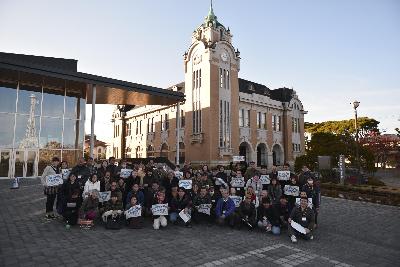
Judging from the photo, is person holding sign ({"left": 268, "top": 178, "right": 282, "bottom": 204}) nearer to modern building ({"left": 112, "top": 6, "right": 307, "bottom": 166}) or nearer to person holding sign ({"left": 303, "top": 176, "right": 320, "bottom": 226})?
person holding sign ({"left": 303, "top": 176, "right": 320, "bottom": 226})

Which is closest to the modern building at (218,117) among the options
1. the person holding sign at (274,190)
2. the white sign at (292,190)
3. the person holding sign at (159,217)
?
the person holding sign at (274,190)

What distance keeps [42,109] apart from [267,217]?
22.5m

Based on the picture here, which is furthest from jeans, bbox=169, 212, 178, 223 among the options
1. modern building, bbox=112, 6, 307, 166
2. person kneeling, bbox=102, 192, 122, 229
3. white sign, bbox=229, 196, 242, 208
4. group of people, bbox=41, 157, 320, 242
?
modern building, bbox=112, 6, 307, 166

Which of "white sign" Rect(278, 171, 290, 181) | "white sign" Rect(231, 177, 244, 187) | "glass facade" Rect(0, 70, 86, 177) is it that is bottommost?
"white sign" Rect(231, 177, 244, 187)

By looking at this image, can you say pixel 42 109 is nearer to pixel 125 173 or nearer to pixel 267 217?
pixel 125 173

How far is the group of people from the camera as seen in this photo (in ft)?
29.7

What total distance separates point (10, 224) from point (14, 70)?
1554cm

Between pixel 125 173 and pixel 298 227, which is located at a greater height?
pixel 125 173

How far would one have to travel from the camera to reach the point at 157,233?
28.6 feet

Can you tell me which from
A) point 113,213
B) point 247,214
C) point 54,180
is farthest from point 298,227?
point 54,180

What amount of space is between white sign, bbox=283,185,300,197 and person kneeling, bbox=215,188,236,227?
216 cm

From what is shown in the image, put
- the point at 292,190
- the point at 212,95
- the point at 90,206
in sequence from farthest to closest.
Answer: the point at 212,95 → the point at 292,190 → the point at 90,206

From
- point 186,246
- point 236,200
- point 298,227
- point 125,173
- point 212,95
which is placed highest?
point 212,95

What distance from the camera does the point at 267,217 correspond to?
9.47 metres
